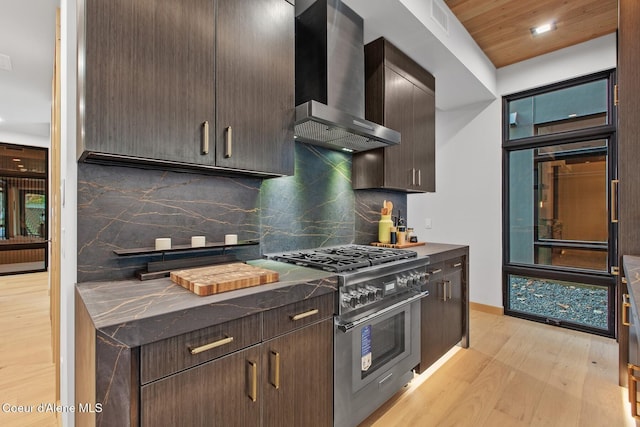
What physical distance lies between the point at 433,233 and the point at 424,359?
2.31 meters

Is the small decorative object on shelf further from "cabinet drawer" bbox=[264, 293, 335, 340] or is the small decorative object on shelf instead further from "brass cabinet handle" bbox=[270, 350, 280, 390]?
"brass cabinet handle" bbox=[270, 350, 280, 390]

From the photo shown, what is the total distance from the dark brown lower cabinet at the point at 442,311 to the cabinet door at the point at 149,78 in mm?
1810

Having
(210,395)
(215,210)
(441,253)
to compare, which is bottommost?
(210,395)

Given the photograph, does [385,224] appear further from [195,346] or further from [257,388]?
[195,346]

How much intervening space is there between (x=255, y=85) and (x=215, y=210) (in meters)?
0.71

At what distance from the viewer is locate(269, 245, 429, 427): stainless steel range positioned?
1511 mm

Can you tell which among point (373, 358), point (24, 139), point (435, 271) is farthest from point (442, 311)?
point (24, 139)

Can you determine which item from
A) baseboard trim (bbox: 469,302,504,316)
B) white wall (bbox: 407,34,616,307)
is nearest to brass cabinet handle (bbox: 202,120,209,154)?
white wall (bbox: 407,34,616,307)

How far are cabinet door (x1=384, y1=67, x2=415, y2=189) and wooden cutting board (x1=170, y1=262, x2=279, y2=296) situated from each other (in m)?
1.45

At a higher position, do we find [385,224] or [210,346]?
[385,224]

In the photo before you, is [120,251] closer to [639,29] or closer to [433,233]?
[639,29]

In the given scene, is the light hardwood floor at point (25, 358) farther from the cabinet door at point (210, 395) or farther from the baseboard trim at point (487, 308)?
the baseboard trim at point (487, 308)

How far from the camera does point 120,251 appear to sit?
1332mm

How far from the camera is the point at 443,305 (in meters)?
2.38
